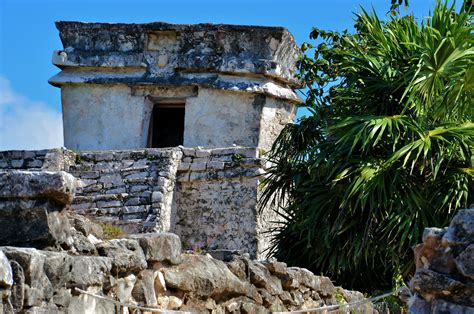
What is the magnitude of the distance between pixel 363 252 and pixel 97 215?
8.88ft

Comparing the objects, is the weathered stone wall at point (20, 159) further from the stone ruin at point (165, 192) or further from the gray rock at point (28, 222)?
the gray rock at point (28, 222)

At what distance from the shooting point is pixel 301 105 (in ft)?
46.7

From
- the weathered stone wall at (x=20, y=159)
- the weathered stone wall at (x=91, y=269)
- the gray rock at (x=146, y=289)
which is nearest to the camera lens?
the weathered stone wall at (x=91, y=269)

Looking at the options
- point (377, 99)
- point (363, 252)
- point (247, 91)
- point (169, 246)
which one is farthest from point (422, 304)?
point (247, 91)

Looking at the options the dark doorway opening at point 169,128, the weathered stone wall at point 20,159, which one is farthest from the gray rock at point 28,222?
the dark doorway opening at point 169,128

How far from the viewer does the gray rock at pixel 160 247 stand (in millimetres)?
4992

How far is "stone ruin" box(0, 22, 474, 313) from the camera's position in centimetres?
396

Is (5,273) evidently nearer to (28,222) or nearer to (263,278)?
(28,222)

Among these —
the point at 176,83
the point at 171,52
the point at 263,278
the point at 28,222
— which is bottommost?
the point at 263,278

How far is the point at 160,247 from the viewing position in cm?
510

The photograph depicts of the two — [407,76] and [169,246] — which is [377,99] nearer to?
[407,76]

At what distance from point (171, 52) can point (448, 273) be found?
10646 mm

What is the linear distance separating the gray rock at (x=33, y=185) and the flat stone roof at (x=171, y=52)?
371 inches

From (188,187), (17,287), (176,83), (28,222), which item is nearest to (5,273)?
(17,287)
